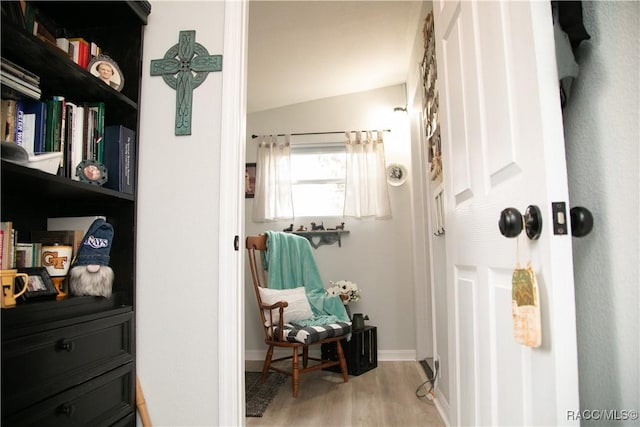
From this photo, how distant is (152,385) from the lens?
1.50 m

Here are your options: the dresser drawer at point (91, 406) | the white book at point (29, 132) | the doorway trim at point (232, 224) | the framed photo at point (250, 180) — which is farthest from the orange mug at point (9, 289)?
the framed photo at point (250, 180)

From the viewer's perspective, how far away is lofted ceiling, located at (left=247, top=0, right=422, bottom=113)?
261cm

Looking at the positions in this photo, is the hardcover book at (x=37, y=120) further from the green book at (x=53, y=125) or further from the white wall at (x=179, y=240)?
the white wall at (x=179, y=240)

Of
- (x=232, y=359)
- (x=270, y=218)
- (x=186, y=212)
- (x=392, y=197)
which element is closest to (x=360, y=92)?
(x=392, y=197)

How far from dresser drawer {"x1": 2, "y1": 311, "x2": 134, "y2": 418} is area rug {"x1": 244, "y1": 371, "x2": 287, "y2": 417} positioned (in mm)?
1159

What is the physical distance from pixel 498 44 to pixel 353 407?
222cm

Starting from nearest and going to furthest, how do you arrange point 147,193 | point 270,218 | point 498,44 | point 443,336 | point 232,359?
point 498,44
point 232,359
point 147,193
point 443,336
point 270,218

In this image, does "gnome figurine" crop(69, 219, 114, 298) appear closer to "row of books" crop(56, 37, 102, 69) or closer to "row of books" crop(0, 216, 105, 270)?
"row of books" crop(0, 216, 105, 270)

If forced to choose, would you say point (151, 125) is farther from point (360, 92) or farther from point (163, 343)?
point (360, 92)

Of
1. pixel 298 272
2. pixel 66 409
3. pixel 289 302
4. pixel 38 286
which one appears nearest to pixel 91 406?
pixel 66 409

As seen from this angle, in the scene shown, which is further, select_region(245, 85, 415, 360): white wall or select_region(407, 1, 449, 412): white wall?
select_region(245, 85, 415, 360): white wall

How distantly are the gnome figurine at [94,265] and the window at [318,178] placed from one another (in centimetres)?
249

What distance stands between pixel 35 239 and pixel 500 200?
4.91 feet

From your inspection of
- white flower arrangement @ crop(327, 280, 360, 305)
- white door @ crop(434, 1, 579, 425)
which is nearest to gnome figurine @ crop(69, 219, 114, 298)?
white door @ crop(434, 1, 579, 425)
